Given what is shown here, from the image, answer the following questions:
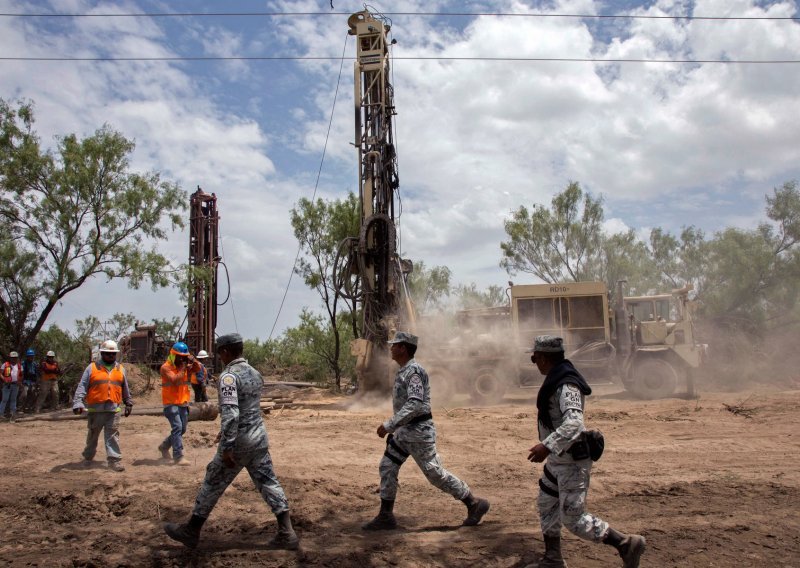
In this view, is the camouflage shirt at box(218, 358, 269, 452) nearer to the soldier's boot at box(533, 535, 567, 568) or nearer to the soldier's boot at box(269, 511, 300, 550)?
the soldier's boot at box(269, 511, 300, 550)

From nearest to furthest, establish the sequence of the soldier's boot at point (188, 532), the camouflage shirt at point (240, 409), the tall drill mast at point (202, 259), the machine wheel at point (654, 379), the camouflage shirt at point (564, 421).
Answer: the camouflage shirt at point (564, 421) < the camouflage shirt at point (240, 409) < the soldier's boot at point (188, 532) < the machine wheel at point (654, 379) < the tall drill mast at point (202, 259)

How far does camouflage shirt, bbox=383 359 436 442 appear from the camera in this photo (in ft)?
18.2

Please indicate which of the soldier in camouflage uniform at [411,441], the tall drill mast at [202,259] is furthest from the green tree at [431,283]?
the soldier in camouflage uniform at [411,441]

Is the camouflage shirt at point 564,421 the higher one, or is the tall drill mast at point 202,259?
the tall drill mast at point 202,259

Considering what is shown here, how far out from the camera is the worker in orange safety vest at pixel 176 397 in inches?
356

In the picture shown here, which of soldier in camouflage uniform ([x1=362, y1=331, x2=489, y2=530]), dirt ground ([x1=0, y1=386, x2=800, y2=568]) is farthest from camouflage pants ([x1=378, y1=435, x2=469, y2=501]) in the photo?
dirt ground ([x1=0, y1=386, x2=800, y2=568])

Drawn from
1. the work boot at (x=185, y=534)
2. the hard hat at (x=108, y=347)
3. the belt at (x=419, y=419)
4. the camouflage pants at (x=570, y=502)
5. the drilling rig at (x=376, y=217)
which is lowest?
the work boot at (x=185, y=534)

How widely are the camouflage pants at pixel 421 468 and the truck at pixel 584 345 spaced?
1185 centimetres

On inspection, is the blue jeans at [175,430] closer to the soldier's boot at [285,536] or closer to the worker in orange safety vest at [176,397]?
the worker in orange safety vest at [176,397]

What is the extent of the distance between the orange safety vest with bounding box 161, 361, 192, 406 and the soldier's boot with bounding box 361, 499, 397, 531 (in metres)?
4.49

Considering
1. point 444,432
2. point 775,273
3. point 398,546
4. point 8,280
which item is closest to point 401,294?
point 444,432

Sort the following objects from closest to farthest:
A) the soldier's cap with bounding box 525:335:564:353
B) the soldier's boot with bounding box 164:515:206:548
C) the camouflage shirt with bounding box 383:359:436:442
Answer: the soldier's cap with bounding box 525:335:564:353, the soldier's boot with bounding box 164:515:206:548, the camouflage shirt with bounding box 383:359:436:442

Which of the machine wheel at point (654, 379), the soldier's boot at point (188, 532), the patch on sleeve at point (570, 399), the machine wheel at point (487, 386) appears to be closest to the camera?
the patch on sleeve at point (570, 399)

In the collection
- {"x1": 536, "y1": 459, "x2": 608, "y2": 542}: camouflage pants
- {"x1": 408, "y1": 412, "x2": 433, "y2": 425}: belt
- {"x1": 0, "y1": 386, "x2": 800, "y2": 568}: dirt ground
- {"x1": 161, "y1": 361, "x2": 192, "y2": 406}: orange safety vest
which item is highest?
{"x1": 161, "y1": 361, "x2": 192, "y2": 406}: orange safety vest
